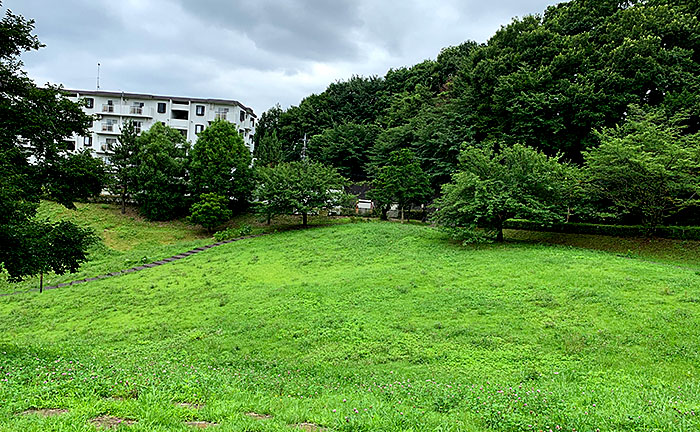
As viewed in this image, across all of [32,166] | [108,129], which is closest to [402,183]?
[32,166]

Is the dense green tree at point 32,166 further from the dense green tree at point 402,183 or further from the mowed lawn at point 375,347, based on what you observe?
the dense green tree at point 402,183

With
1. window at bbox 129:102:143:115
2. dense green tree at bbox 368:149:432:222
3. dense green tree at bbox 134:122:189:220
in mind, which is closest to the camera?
dense green tree at bbox 368:149:432:222

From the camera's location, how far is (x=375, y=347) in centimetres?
768

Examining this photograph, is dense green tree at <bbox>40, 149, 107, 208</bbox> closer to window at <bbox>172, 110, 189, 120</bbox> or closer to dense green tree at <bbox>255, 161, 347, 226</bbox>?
dense green tree at <bbox>255, 161, 347, 226</bbox>

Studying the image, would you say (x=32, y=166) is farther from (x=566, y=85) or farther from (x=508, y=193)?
(x=566, y=85)

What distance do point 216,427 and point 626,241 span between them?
19.3 meters

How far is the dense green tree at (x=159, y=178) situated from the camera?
28328 mm

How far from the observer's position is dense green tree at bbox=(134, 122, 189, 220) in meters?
28.3

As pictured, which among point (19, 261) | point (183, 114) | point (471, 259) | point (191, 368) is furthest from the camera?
point (183, 114)

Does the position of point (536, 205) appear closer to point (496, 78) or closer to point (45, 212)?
point (496, 78)

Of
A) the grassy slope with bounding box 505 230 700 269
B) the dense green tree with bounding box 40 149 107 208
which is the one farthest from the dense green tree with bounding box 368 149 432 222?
the dense green tree with bounding box 40 149 107 208

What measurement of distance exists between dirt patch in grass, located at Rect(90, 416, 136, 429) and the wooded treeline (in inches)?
799

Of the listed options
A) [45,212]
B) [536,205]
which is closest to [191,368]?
[536,205]

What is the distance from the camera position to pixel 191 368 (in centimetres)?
652
